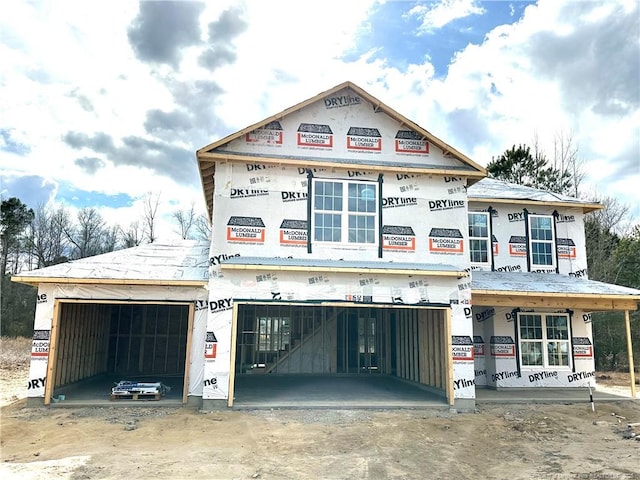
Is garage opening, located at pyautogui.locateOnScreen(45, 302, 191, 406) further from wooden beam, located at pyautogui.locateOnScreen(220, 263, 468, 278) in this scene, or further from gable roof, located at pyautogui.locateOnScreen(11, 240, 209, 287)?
wooden beam, located at pyautogui.locateOnScreen(220, 263, 468, 278)

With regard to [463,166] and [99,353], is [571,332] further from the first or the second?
[99,353]

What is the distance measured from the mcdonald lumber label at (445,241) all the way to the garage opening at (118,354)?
23.8 feet

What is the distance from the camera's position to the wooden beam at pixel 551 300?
42.1 feet

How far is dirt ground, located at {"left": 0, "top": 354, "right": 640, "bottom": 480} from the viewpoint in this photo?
23.4 ft

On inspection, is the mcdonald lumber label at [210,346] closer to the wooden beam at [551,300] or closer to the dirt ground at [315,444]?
the dirt ground at [315,444]

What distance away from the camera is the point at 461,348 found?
38.9ft

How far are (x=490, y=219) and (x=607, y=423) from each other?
720 cm

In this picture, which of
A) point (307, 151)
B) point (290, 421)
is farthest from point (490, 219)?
point (290, 421)

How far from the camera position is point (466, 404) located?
11.5 metres

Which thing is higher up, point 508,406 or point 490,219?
point 490,219

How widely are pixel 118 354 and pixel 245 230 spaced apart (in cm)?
895

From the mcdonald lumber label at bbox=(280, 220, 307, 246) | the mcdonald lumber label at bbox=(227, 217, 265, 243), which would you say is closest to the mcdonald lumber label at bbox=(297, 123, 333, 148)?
the mcdonald lumber label at bbox=(280, 220, 307, 246)

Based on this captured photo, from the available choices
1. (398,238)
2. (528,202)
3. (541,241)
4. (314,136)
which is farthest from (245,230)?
(541,241)

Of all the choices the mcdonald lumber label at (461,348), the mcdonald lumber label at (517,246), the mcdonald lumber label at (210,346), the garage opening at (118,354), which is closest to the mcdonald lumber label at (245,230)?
the mcdonald lumber label at (210,346)
